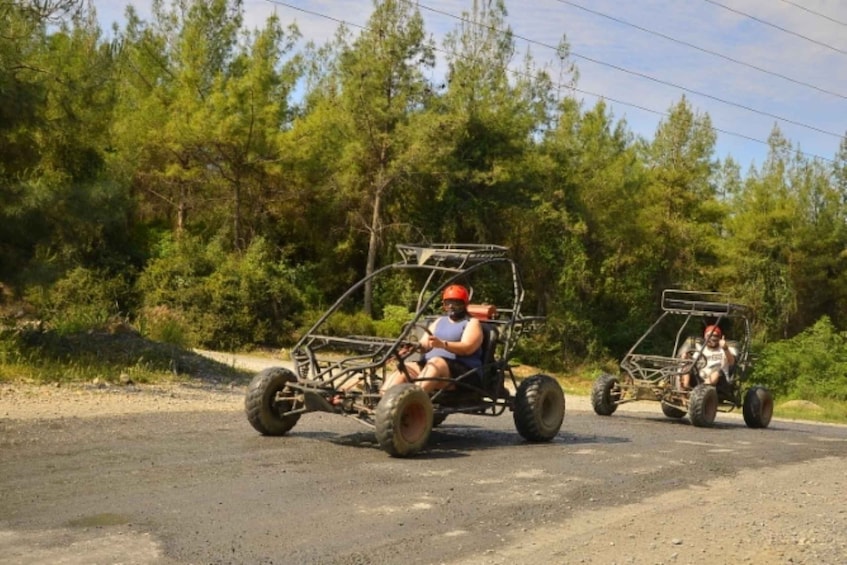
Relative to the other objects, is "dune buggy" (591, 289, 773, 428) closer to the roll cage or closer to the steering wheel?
the roll cage

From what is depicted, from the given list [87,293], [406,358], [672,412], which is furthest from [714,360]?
[87,293]

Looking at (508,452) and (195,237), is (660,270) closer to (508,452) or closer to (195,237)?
(195,237)

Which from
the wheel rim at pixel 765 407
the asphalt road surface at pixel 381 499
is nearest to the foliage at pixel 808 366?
the wheel rim at pixel 765 407

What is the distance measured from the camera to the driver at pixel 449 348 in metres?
10.0

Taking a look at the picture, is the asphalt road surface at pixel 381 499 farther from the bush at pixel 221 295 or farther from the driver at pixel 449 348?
the bush at pixel 221 295

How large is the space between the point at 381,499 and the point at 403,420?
2038mm

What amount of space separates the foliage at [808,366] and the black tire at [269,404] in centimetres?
3071

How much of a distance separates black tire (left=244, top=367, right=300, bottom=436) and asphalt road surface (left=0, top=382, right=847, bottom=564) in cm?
17

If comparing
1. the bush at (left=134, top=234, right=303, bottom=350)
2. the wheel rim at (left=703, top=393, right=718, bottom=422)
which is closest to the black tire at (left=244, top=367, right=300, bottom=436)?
the wheel rim at (left=703, top=393, right=718, bottom=422)

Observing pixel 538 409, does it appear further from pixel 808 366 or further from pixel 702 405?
pixel 808 366

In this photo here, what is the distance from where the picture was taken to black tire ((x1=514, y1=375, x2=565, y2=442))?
10.8m

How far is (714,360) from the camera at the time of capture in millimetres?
16250

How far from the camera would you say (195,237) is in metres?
33.5

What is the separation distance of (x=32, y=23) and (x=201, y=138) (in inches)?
665
